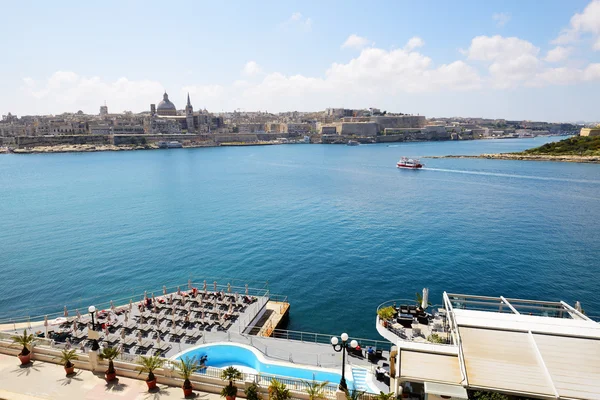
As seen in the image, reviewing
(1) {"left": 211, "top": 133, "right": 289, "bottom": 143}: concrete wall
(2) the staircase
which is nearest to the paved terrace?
(2) the staircase

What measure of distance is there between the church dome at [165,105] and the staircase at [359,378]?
633 ft

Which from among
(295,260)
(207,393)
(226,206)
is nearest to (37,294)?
(295,260)

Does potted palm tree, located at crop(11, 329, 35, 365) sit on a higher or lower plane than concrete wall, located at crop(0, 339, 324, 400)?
higher

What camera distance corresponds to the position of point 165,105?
18662 cm

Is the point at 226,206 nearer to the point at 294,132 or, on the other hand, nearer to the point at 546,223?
the point at 546,223

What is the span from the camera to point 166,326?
16594 millimetres

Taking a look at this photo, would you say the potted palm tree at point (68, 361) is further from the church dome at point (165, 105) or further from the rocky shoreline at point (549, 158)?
the church dome at point (165, 105)

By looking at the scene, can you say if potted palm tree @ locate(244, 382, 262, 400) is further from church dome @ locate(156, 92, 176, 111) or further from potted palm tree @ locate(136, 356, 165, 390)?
church dome @ locate(156, 92, 176, 111)

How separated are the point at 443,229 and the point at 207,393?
31.0 meters

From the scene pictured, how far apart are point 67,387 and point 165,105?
194263mm

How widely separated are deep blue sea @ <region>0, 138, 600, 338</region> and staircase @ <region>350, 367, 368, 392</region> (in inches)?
232

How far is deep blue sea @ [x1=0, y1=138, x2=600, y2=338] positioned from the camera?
22922 mm

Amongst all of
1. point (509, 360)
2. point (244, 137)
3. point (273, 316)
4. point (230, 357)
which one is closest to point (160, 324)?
point (230, 357)

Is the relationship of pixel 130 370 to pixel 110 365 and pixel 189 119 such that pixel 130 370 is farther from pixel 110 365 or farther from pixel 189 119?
pixel 189 119
